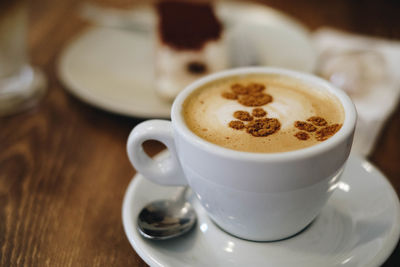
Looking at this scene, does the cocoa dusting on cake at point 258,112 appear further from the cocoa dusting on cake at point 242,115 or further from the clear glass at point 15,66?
the clear glass at point 15,66

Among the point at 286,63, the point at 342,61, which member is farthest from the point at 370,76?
the point at 286,63

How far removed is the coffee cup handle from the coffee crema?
0.17ft

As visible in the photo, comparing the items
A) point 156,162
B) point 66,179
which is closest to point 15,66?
point 66,179

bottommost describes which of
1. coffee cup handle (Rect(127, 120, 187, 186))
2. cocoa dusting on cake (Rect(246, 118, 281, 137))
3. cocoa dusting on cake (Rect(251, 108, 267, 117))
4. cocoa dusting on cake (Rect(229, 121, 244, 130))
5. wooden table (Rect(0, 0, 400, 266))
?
wooden table (Rect(0, 0, 400, 266))

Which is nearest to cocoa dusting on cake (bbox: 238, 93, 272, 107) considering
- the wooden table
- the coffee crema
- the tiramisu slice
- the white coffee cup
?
the coffee crema

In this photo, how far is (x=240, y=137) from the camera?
73cm

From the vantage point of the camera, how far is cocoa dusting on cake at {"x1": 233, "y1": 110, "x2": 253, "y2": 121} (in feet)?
2.55

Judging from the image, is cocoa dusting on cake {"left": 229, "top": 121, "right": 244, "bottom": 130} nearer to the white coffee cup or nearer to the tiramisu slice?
the white coffee cup

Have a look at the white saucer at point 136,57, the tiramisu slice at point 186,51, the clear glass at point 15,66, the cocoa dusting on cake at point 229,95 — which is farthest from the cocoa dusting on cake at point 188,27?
the cocoa dusting on cake at point 229,95

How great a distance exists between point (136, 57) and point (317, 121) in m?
1.00

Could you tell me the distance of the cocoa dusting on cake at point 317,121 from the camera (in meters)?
0.76

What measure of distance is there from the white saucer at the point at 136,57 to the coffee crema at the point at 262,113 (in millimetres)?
342

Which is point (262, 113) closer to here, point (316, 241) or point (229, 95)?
point (229, 95)

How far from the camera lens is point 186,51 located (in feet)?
4.58
